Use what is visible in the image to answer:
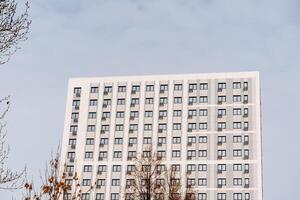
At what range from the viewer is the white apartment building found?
9719 centimetres

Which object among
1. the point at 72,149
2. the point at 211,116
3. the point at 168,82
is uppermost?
the point at 168,82

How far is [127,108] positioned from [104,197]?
674 inches

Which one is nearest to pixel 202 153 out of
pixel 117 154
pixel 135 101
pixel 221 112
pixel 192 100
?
pixel 221 112

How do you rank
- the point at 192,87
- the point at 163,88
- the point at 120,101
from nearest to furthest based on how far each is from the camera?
the point at 192,87 < the point at 163,88 < the point at 120,101

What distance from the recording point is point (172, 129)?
10250cm

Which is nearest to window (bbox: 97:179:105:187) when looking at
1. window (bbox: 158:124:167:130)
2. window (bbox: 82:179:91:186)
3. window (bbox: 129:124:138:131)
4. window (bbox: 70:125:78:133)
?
window (bbox: 82:179:91:186)

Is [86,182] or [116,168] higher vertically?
[116,168]

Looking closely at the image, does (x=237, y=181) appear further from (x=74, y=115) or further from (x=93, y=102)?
(x=74, y=115)

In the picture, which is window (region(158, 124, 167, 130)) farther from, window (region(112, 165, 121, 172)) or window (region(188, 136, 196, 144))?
window (region(112, 165, 121, 172))

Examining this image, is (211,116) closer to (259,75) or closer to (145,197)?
(259,75)

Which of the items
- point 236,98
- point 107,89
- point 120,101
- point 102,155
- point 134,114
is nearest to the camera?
point 236,98

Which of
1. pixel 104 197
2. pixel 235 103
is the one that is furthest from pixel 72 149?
pixel 235 103

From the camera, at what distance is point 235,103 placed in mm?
102125

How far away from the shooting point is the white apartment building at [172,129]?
9719 centimetres
